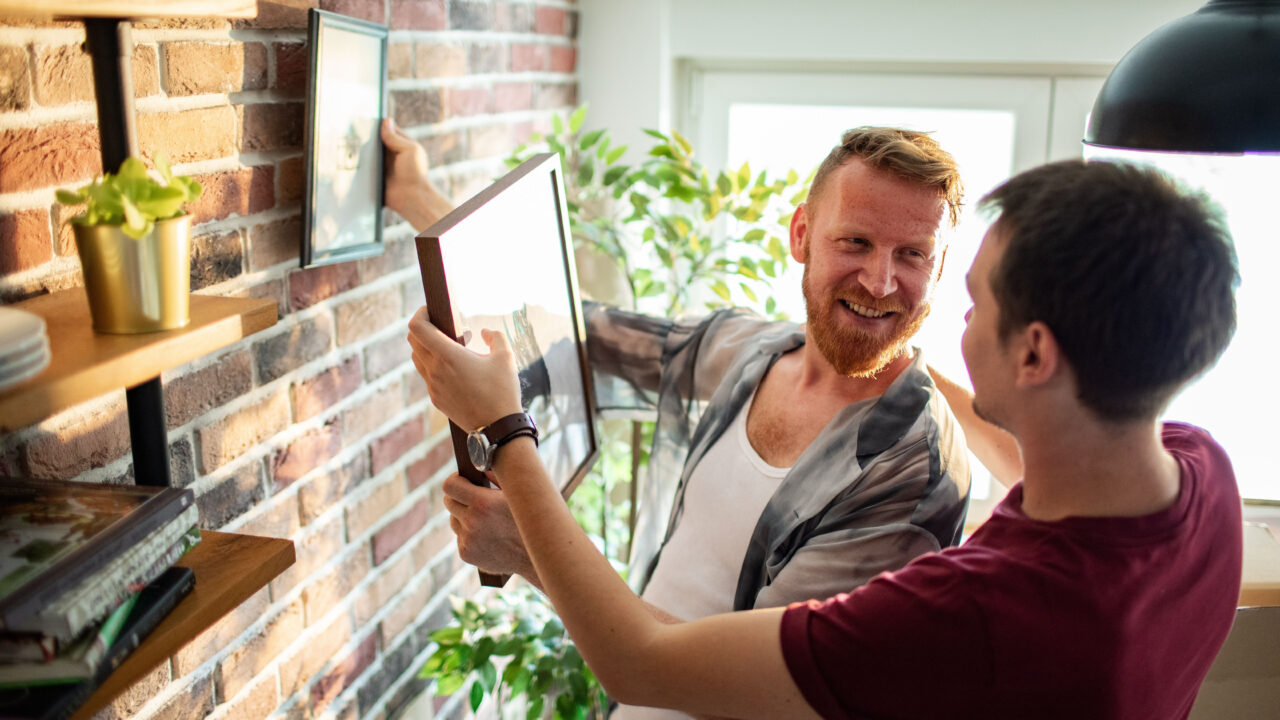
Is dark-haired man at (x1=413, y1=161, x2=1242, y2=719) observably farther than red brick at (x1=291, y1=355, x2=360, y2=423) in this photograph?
No

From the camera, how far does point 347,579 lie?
5.16ft

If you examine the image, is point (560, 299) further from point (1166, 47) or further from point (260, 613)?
point (1166, 47)

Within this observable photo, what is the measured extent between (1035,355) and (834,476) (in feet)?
1.64

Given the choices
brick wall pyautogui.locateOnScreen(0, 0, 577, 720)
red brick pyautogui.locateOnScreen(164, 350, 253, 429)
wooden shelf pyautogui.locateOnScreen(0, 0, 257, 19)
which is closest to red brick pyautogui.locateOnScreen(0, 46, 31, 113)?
brick wall pyautogui.locateOnScreen(0, 0, 577, 720)

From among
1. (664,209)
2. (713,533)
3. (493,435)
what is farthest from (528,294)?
(664,209)

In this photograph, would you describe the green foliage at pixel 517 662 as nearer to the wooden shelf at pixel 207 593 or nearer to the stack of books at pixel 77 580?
the wooden shelf at pixel 207 593

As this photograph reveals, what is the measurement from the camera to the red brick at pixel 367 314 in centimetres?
150

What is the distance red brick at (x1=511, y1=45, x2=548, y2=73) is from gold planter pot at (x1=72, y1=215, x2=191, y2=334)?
1.35 metres

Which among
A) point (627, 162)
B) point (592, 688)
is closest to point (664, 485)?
point (592, 688)

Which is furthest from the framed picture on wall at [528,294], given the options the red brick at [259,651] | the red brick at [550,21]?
the red brick at [550,21]

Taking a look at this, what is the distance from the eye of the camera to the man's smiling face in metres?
1.43

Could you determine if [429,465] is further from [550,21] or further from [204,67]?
[550,21]

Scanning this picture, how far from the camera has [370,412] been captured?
5.28 ft

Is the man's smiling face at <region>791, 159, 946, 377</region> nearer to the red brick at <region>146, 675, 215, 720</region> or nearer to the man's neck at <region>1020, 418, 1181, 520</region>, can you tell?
the man's neck at <region>1020, 418, 1181, 520</region>
